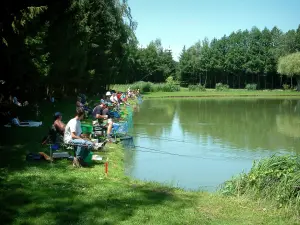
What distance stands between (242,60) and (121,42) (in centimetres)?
4693

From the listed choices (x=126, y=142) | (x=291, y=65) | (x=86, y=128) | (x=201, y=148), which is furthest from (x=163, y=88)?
(x=86, y=128)

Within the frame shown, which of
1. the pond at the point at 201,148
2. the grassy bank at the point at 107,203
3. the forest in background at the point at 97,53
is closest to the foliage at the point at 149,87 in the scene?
the forest in background at the point at 97,53

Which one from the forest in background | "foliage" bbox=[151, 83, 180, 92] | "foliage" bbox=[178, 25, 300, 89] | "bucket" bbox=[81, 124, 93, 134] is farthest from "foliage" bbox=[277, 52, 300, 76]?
"bucket" bbox=[81, 124, 93, 134]

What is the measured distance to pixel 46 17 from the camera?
17.6 metres

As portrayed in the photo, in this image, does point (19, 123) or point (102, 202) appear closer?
point (102, 202)

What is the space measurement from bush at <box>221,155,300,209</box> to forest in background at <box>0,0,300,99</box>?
8.28m

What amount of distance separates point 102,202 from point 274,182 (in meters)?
3.46

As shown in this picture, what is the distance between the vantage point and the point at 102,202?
6.77 metres

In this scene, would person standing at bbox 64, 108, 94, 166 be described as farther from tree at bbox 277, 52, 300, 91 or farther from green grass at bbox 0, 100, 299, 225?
tree at bbox 277, 52, 300, 91

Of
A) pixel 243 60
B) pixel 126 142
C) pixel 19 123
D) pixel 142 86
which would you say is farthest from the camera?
pixel 243 60

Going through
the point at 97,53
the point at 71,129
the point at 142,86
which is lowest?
the point at 71,129

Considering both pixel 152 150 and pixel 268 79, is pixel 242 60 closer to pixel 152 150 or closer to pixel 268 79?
pixel 268 79

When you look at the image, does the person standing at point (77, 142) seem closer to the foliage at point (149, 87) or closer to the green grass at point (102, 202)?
the green grass at point (102, 202)

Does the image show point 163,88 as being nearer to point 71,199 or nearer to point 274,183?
point 274,183
